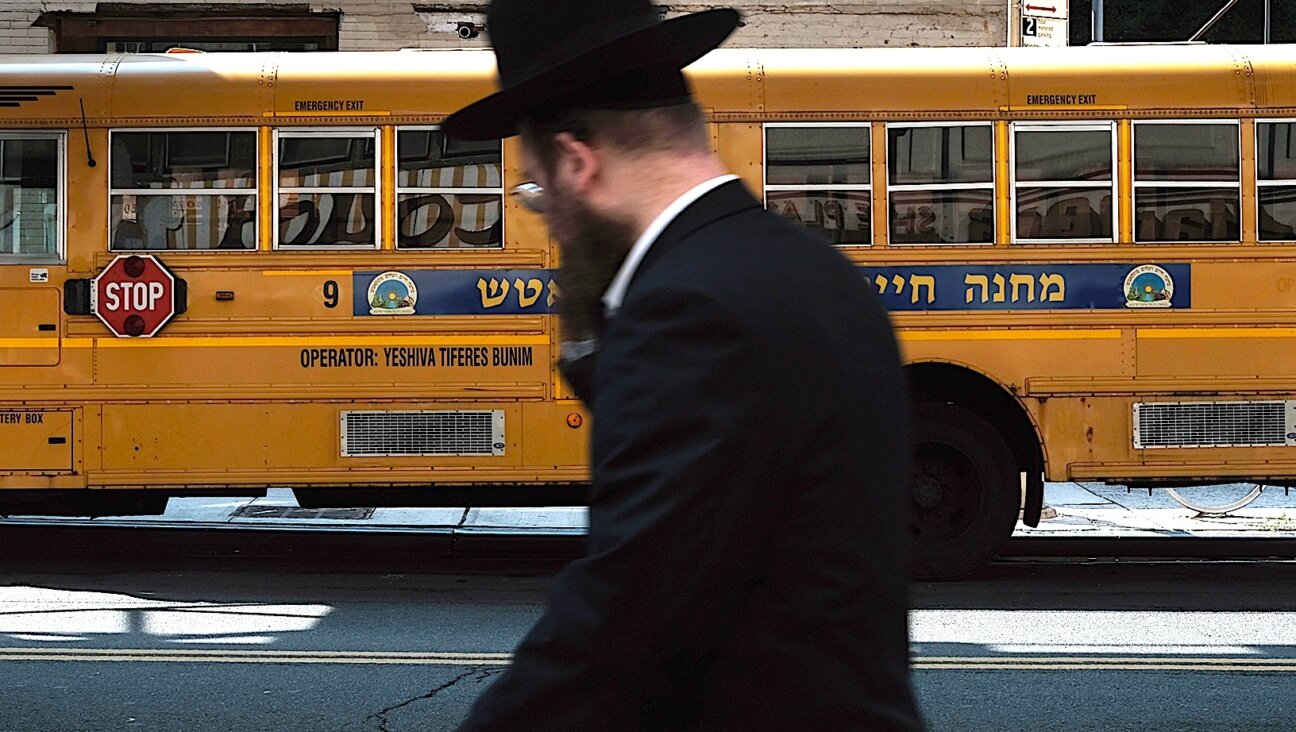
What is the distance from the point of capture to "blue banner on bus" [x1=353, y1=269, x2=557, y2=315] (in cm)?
932

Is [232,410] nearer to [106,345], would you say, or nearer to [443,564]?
[106,345]

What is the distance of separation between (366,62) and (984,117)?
3659 millimetres

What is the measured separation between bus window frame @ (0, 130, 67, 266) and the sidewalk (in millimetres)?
3004

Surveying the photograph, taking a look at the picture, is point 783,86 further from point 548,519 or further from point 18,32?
point 18,32

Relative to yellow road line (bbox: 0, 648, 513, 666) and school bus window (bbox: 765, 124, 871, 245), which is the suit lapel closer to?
yellow road line (bbox: 0, 648, 513, 666)

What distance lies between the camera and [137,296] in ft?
30.4

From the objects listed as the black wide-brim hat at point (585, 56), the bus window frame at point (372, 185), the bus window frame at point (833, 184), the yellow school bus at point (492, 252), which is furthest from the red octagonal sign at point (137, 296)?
the black wide-brim hat at point (585, 56)

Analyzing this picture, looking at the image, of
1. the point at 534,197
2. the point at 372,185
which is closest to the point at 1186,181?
the point at 372,185

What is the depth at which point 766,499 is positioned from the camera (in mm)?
1534

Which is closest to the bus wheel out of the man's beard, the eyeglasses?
the eyeglasses

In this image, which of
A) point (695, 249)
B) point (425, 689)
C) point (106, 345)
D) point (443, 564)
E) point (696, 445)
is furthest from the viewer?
point (443, 564)

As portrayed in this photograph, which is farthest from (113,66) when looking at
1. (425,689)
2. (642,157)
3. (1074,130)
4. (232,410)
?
(642,157)

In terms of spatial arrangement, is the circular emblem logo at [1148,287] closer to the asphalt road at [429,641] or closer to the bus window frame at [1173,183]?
the bus window frame at [1173,183]

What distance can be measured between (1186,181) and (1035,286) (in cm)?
108
